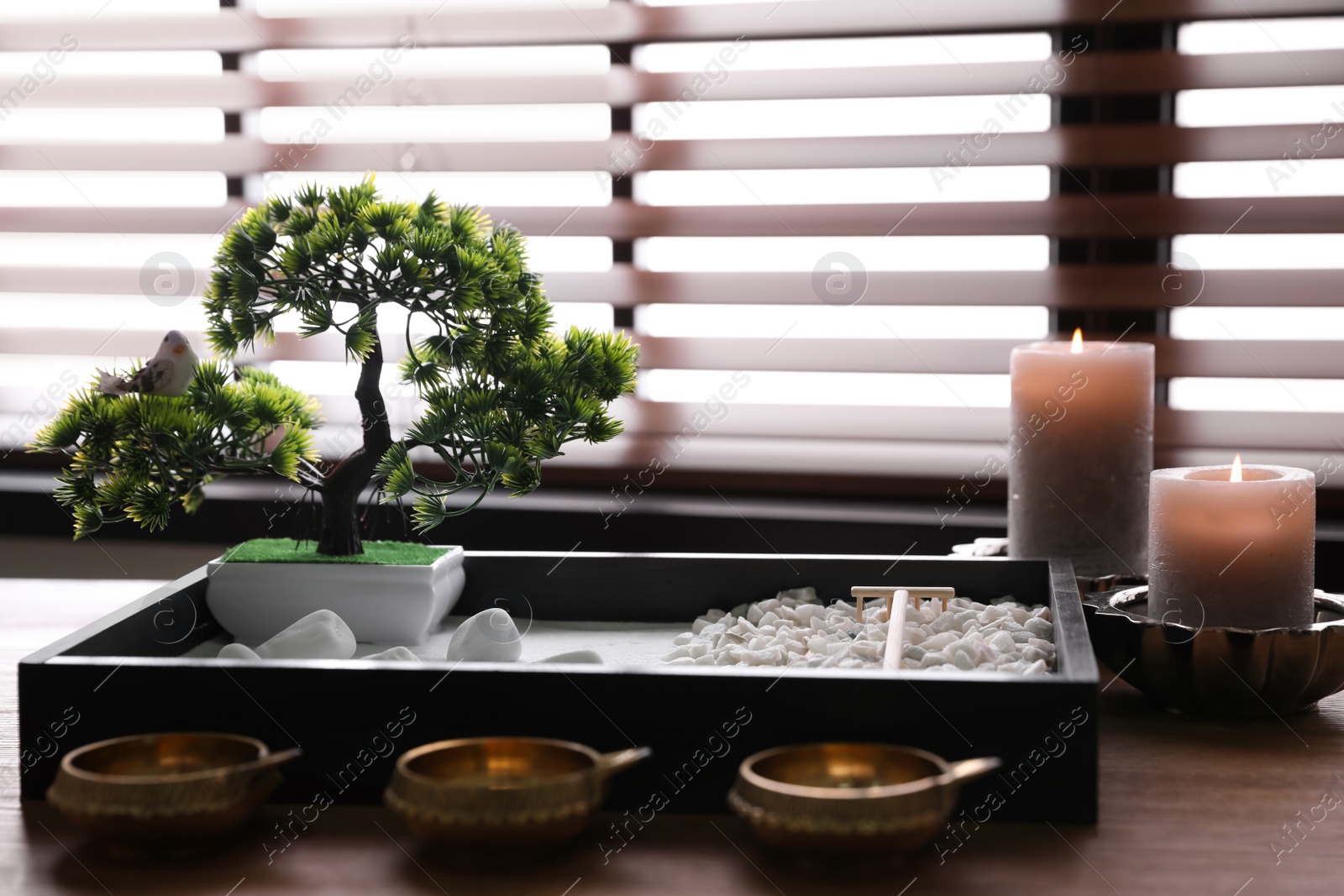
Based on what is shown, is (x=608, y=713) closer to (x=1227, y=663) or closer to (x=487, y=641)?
(x=487, y=641)

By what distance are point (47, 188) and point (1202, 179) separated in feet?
6.63

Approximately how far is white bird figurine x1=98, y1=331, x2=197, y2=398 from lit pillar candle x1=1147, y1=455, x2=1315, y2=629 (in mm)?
730

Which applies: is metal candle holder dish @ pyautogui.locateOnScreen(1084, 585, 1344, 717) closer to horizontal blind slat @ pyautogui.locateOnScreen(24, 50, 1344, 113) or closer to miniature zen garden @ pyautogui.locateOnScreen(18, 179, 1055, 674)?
miniature zen garden @ pyautogui.locateOnScreen(18, 179, 1055, 674)

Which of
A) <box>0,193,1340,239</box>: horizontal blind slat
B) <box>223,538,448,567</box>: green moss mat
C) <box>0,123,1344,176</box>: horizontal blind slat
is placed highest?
<box>0,123,1344,176</box>: horizontal blind slat

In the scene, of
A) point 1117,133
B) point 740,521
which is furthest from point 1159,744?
point 1117,133

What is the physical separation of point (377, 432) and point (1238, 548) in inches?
26.3

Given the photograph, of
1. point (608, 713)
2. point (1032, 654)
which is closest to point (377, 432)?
point (608, 713)

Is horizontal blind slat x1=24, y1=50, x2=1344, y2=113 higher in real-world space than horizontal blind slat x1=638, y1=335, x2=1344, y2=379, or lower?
higher

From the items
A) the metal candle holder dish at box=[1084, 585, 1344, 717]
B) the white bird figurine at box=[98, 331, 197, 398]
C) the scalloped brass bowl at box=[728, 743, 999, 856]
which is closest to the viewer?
the scalloped brass bowl at box=[728, 743, 999, 856]

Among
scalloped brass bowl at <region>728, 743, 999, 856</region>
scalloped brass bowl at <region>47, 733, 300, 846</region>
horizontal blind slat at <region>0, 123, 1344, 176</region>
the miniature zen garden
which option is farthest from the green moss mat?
horizontal blind slat at <region>0, 123, 1344, 176</region>

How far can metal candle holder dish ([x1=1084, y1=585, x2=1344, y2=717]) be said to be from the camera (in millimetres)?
856

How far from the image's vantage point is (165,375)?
0.96 metres

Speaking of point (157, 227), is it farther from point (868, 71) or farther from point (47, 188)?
point (868, 71)

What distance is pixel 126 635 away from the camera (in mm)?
897
